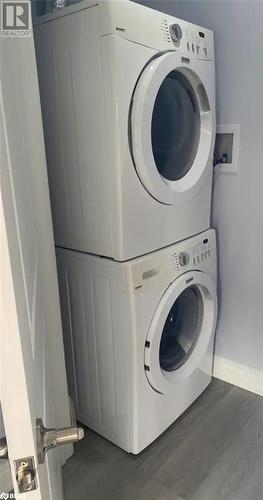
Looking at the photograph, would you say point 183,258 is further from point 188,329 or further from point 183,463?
point 183,463

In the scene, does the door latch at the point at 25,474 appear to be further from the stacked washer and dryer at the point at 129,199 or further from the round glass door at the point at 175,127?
the round glass door at the point at 175,127

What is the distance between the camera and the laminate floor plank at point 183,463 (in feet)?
4.25

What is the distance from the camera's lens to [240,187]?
1564mm

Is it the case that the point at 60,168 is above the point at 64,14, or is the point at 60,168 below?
below

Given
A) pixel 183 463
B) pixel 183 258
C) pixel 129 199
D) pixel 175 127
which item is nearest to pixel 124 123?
pixel 129 199

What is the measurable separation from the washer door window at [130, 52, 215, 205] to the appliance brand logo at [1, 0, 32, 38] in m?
0.34

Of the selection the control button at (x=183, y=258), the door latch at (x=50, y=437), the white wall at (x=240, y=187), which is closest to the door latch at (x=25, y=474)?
the door latch at (x=50, y=437)

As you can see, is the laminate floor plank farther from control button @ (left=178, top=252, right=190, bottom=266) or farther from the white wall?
control button @ (left=178, top=252, right=190, bottom=266)

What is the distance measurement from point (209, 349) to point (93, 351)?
0.58 meters

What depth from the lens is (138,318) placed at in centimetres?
125

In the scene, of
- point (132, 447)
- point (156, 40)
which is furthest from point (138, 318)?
point (156, 40)

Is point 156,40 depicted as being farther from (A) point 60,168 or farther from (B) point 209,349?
(B) point 209,349

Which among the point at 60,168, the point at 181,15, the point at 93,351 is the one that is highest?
the point at 181,15

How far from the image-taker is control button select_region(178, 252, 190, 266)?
1400 mm
